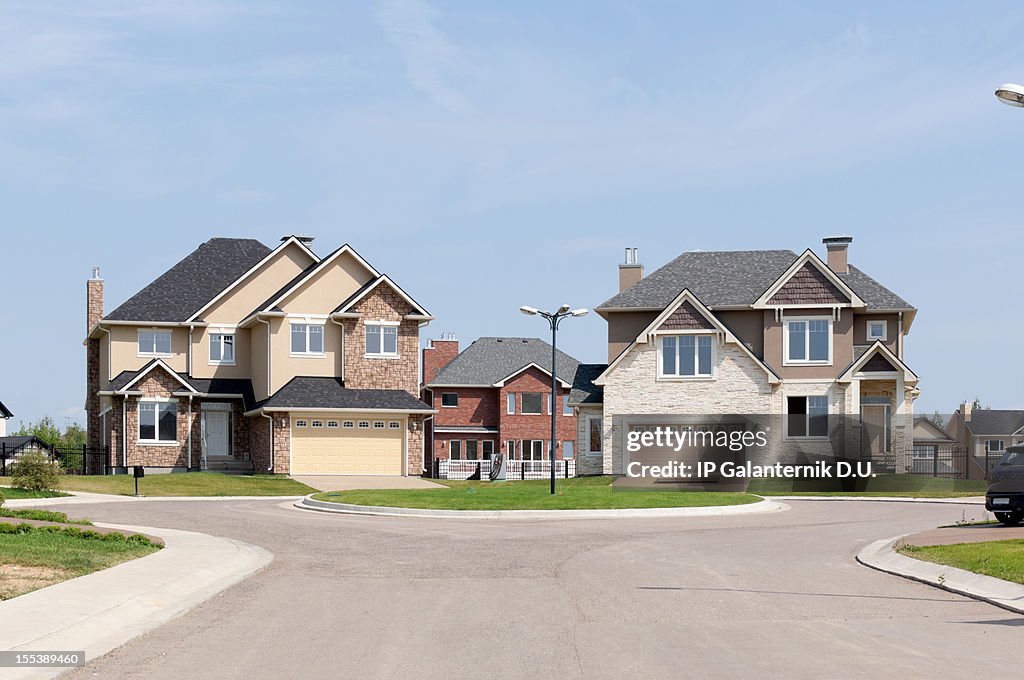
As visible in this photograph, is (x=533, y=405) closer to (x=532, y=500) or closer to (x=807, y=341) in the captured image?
(x=807, y=341)

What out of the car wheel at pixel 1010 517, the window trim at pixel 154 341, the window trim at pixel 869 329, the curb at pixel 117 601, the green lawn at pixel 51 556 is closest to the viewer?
the curb at pixel 117 601

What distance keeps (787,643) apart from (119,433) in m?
46.8

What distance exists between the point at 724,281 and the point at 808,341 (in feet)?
17.5

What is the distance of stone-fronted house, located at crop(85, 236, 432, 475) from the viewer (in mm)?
51938

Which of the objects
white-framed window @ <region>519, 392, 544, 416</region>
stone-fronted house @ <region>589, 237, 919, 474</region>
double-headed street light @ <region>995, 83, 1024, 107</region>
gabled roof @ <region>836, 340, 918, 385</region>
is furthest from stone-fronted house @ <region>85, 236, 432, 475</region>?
double-headed street light @ <region>995, 83, 1024, 107</region>

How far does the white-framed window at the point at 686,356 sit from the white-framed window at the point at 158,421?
22510 millimetres

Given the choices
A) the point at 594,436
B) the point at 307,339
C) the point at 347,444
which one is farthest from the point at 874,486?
the point at 307,339

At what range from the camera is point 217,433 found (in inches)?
2189

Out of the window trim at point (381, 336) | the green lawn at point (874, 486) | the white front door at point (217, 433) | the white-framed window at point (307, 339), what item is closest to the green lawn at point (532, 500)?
the green lawn at point (874, 486)

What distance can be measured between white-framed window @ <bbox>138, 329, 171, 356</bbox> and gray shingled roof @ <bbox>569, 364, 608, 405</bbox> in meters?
19.7

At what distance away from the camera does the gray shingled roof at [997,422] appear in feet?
337

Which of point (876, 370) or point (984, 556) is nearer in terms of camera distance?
point (984, 556)

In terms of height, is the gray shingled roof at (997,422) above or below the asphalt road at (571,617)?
below

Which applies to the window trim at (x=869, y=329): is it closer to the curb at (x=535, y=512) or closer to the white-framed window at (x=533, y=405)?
the curb at (x=535, y=512)
